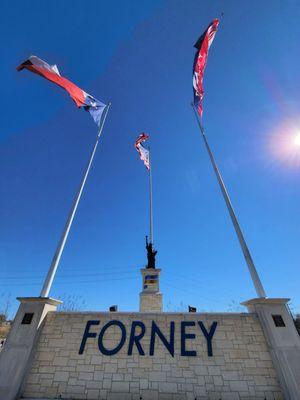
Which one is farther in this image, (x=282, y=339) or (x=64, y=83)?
(x=64, y=83)

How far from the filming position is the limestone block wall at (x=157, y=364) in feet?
17.8

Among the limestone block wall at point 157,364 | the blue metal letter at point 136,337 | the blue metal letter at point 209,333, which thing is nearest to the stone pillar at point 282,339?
the limestone block wall at point 157,364

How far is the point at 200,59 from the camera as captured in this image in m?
9.87

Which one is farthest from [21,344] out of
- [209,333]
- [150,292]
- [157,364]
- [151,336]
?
[150,292]

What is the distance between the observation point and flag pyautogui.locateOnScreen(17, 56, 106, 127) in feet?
26.2

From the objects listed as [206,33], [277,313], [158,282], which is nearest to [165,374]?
[277,313]

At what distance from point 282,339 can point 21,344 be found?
753cm

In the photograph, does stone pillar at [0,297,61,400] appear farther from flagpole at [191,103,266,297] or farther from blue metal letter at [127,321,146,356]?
flagpole at [191,103,266,297]

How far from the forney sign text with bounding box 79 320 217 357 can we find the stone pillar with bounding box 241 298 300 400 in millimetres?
1515

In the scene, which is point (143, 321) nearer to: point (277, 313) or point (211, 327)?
point (211, 327)

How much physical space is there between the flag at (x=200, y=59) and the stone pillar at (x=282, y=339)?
8.50m

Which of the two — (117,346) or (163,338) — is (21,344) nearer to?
(117,346)

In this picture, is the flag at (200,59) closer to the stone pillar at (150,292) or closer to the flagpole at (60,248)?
the flagpole at (60,248)

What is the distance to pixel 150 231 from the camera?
15820 millimetres
